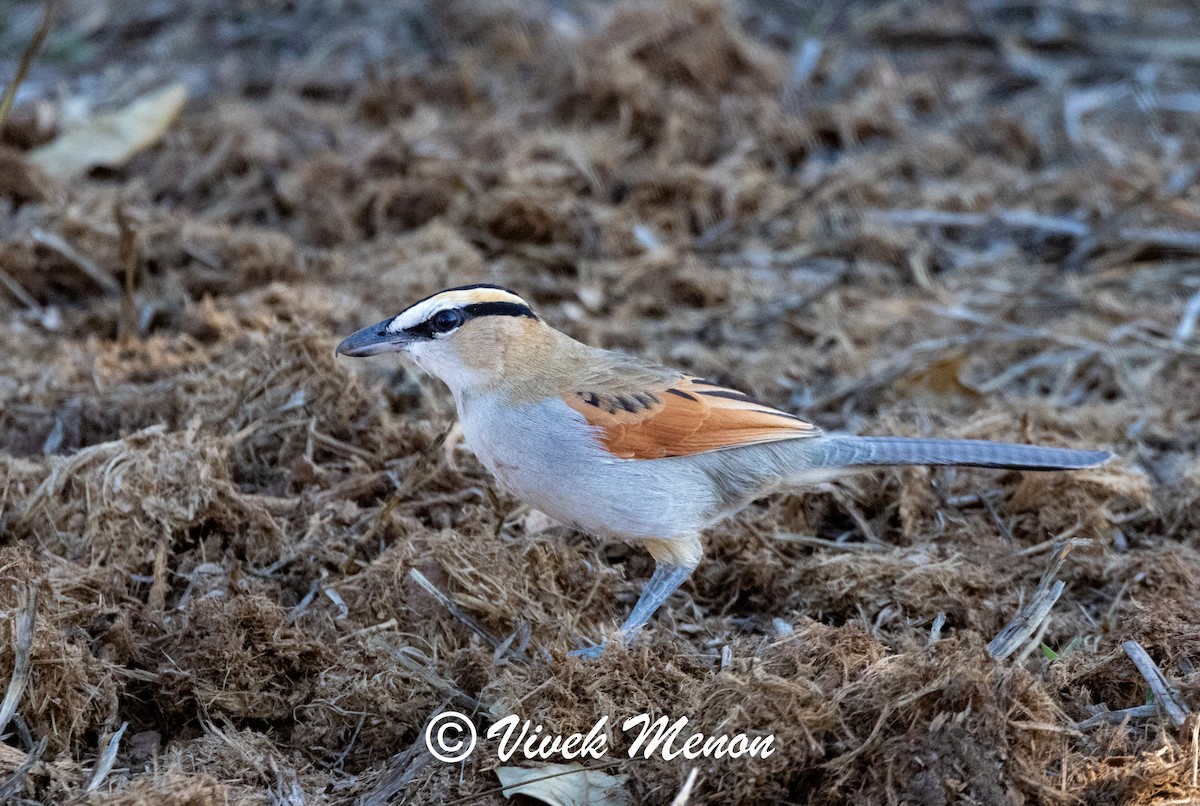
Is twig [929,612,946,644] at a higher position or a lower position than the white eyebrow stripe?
lower

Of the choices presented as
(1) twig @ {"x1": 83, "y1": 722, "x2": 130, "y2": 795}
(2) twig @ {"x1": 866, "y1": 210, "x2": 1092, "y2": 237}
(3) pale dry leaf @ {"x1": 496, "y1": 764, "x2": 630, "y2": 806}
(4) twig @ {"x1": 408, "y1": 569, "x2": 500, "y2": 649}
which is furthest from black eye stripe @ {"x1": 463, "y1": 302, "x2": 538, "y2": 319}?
(2) twig @ {"x1": 866, "y1": 210, "x2": 1092, "y2": 237}

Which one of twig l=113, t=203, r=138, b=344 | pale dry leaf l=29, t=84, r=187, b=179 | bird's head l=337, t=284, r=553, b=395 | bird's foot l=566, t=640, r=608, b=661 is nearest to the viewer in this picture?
bird's foot l=566, t=640, r=608, b=661

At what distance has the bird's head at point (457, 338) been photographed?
16.6ft

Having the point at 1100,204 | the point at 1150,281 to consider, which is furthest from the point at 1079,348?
the point at 1100,204

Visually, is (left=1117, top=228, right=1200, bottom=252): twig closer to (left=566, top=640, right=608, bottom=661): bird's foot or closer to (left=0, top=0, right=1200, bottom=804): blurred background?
(left=0, top=0, right=1200, bottom=804): blurred background

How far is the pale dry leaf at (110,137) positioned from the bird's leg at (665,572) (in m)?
5.89

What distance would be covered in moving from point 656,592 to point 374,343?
1.48 metres

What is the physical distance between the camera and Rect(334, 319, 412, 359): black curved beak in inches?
199

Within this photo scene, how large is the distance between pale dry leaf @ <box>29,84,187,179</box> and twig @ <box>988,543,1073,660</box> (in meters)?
7.10

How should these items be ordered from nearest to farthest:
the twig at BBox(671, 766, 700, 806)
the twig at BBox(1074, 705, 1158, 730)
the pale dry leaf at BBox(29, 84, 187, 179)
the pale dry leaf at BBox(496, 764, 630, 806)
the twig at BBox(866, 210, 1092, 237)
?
the twig at BBox(671, 766, 700, 806) → the pale dry leaf at BBox(496, 764, 630, 806) → the twig at BBox(1074, 705, 1158, 730) → the twig at BBox(866, 210, 1092, 237) → the pale dry leaf at BBox(29, 84, 187, 179)

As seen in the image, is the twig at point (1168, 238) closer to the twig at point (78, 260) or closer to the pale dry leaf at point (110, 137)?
the twig at point (78, 260)

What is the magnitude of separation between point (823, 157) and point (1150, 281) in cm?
263

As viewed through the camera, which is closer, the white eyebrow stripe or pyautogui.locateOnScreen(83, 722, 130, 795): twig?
pyautogui.locateOnScreen(83, 722, 130, 795): twig

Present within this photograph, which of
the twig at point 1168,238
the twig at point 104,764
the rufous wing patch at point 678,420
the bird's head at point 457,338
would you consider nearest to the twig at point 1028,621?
the rufous wing patch at point 678,420
